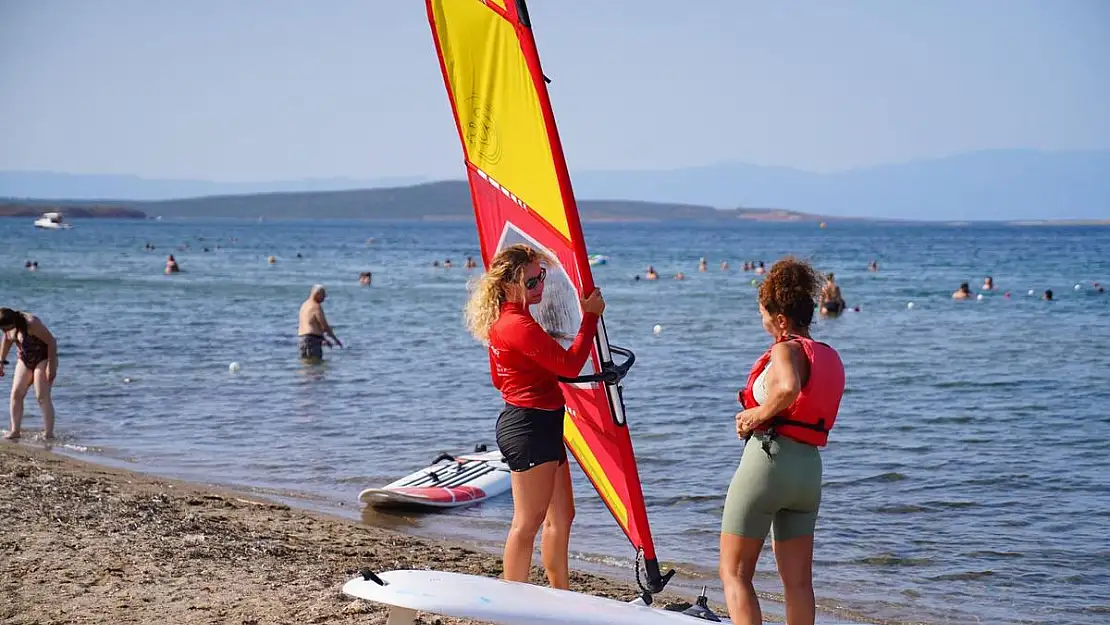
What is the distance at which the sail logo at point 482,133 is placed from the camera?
5285mm

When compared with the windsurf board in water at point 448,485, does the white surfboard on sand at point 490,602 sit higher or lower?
higher

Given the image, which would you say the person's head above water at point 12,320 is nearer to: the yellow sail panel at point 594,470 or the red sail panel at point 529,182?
the red sail panel at point 529,182

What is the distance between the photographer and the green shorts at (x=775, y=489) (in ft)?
13.6

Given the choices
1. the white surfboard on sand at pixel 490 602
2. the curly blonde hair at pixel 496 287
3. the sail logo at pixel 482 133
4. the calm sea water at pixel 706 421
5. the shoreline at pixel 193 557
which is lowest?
the calm sea water at pixel 706 421

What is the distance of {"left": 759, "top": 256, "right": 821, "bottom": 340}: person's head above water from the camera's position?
420cm

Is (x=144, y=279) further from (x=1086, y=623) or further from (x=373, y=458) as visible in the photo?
(x=1086, y=623)

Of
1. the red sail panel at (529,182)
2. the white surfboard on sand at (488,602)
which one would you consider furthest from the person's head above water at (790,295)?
the white surfboard on sand at (488,602)

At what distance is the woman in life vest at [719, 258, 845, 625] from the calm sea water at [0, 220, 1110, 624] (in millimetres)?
2898

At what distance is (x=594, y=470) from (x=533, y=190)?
133 centimetres

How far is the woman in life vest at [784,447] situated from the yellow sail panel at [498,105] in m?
1.03

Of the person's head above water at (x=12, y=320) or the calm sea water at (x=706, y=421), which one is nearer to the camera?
the calm sea water at (x=706, y=421)

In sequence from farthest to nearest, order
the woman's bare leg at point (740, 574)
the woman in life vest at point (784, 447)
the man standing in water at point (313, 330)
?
the man standing in water at point (313, 330), the woman's bare leg at point (740, 574), the woman in life vest at point (784, 447)

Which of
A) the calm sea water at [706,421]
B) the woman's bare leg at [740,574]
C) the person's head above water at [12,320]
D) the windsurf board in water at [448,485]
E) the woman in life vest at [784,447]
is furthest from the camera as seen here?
the person's head above water at [12,320]

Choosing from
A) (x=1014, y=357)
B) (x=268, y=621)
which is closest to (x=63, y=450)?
(x=268, y=621)
